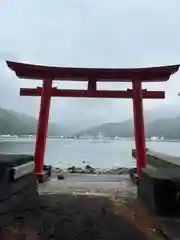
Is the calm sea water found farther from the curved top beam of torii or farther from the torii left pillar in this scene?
the curved top beam of torii

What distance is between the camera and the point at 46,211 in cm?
497

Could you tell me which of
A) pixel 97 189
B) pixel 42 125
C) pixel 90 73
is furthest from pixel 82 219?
pixel 90 73

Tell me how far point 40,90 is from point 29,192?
164 inches

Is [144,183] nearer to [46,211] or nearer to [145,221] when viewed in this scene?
[145,221]

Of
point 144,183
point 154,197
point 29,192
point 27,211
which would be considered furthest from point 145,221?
point 29,192

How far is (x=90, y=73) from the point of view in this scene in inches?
331

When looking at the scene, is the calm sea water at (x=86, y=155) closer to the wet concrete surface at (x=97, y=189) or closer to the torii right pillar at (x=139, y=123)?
the torii right pillar at (x=139, y=123)

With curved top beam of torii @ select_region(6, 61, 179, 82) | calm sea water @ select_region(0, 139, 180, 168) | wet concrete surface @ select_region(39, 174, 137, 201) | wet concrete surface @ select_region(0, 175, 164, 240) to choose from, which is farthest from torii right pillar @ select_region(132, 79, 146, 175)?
calm sea water @ select_region(0, 139, 180, 168)

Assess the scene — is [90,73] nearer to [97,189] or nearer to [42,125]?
[42,125]

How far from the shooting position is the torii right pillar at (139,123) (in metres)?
8.41

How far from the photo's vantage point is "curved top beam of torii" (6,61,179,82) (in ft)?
27.2

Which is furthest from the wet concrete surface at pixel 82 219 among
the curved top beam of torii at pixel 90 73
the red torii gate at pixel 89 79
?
the curved top beam of torii at pixel 90 73

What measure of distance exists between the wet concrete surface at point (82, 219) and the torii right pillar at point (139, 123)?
5.74ft

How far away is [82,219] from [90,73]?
460 cm
